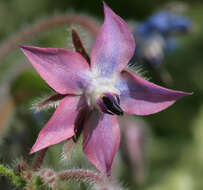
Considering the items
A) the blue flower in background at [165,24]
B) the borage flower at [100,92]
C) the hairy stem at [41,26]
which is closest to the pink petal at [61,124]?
the borage flower at [100,92]

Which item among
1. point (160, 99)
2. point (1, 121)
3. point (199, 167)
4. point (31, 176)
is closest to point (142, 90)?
point (160, 99)

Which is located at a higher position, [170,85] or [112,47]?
[112,47]

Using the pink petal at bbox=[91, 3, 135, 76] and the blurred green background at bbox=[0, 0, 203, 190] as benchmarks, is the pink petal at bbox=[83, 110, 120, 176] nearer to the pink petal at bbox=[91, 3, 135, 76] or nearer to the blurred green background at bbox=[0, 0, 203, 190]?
the pink petal at bbox=[91, 3, 135, 76]

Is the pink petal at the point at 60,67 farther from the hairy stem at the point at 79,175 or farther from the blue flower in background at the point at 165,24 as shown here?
the blue flower in background at the point at 165,24

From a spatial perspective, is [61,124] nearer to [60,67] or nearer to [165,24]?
[60,67]

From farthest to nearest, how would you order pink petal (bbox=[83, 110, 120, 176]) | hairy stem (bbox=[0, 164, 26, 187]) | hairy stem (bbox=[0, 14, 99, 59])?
hairy stem (bbox=[0, 14, 99, 59]), pink petal (bbox=[83, 110, 120, 176]), hairy stem (bbox=[0, 164, 26, 187])

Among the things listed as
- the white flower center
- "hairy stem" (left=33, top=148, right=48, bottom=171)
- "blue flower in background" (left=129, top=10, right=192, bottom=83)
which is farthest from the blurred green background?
"hairy stem" (left=33, top=148, right=48, bottom=171)

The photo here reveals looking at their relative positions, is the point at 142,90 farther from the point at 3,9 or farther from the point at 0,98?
the point at 3,9

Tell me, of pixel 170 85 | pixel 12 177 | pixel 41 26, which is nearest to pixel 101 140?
pixel 12 177
